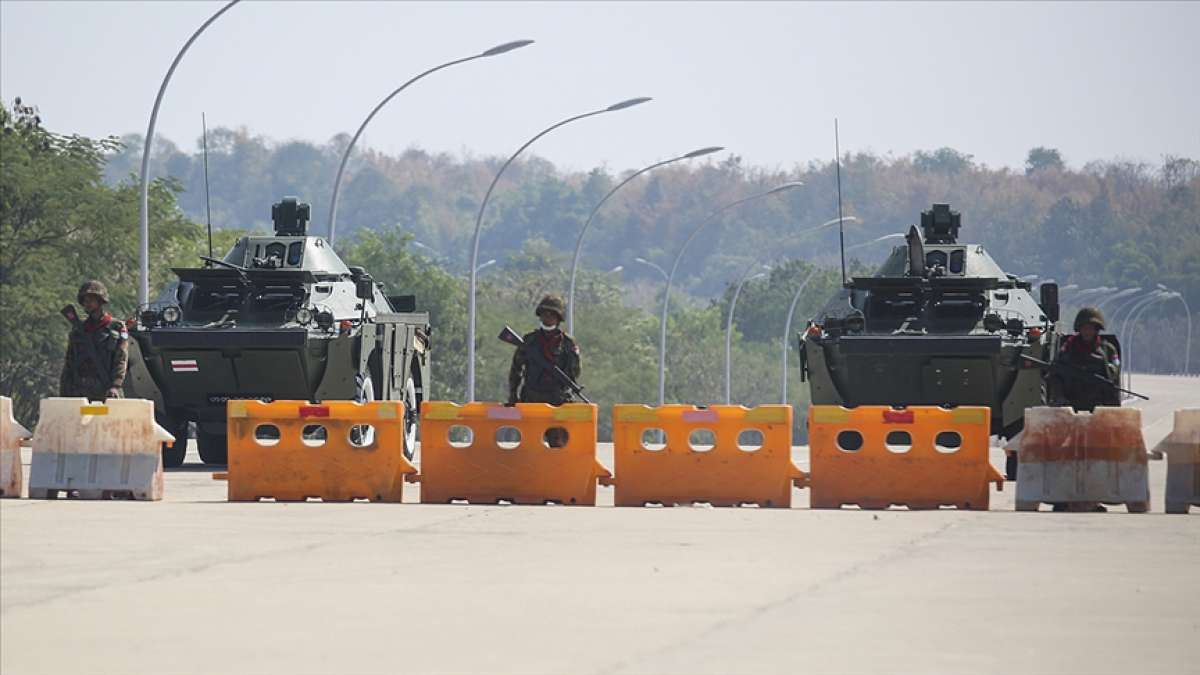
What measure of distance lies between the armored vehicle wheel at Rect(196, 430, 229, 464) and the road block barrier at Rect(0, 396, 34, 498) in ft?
35.8

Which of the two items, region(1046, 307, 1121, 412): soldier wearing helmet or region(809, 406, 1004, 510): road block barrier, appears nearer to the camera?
region(809, 406, 1004, 510): road block barrier

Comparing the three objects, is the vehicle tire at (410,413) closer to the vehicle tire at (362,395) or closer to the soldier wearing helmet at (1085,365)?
the vehicle tire at (362,395)

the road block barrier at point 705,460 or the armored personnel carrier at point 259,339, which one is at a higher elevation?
the armored personnel carrier at point 259,339

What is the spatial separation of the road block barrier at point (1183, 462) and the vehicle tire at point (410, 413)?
12.5 meters

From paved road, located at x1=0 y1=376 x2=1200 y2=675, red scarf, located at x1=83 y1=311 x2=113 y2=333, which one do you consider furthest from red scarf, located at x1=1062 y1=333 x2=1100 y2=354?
red scarf, located at x1=83 y1=311 x2=113 y2=333

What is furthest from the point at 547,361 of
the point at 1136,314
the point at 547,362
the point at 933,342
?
the point at 1136,314

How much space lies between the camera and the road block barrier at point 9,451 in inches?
783

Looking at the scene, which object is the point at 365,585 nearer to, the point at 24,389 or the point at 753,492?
the point at 753,492

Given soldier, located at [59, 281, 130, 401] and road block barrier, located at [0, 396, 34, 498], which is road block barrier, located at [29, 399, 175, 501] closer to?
road block barrier, located at [0, 396, 34, 498]

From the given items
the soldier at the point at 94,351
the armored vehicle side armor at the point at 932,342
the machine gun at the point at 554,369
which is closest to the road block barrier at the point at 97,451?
the soldier at the point at 94,351

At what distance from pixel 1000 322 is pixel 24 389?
36.7 meters

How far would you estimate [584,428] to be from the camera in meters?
20.2

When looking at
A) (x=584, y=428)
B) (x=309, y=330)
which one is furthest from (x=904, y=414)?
(x=309, y=330)

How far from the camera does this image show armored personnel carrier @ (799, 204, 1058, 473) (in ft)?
89.4
